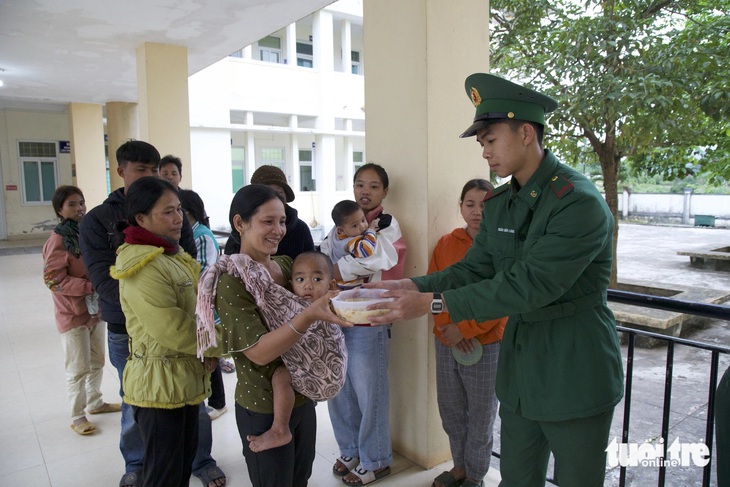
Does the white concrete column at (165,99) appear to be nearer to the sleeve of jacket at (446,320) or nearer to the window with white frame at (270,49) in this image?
the sleeve of jacket at (446,320)

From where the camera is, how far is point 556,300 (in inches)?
61.5

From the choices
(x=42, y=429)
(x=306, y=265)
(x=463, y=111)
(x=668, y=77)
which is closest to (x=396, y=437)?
(x=306, y=265)

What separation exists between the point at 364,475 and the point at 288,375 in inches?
42.4

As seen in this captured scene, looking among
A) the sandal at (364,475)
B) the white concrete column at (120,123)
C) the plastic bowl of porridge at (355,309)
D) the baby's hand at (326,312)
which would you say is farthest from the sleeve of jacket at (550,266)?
the white concrete column at (120,123)

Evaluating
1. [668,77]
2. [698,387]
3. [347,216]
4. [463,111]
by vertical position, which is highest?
[668,77]

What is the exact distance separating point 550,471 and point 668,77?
3495 millimetres

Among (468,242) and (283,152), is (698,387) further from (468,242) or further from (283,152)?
(283,152)

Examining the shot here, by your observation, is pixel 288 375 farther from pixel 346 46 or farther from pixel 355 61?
pixel 355 61

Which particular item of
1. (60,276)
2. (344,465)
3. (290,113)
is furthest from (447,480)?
(290,113)

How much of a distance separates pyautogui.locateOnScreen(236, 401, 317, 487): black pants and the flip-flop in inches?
75.1

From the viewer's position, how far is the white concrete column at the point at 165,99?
17.8 ft

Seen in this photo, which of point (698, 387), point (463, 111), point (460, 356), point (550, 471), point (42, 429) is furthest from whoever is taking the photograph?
point (698, 387)

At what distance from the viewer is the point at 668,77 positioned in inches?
173

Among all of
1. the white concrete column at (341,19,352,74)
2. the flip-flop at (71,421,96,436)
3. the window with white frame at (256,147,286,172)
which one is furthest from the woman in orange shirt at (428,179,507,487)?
the white concrete column at (341,19,352,74)
